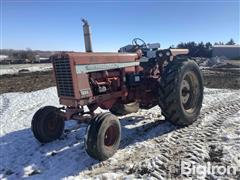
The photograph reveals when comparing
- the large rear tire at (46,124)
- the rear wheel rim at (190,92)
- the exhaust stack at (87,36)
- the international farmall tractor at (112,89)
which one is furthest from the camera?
the rear wheel rim at (190,92)

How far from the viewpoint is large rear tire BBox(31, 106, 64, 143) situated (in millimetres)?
6504

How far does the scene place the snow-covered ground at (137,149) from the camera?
4996 millimetres

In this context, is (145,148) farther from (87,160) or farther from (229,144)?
(229,144)

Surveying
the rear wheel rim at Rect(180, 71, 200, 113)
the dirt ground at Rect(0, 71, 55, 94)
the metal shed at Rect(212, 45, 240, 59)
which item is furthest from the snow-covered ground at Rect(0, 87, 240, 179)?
the metal shed at Rect(212, 45, 240, 59)

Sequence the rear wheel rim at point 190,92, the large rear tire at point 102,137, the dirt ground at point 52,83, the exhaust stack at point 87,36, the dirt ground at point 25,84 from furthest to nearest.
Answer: the dirt ground at point 25,84, the dirt ground at point 52,83, the rear wheel rim at point 190,92, the exhaust stack at point 87,36, the large rear tire at point 102,137

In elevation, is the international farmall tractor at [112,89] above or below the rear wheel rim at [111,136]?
Result: above

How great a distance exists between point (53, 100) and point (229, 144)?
7.27 metres

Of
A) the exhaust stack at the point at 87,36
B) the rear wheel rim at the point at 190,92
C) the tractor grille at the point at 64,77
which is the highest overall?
the exhaust stack at the point at 87,36

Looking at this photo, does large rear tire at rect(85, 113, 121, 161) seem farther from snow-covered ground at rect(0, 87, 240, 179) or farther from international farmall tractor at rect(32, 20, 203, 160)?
snow-covered ground at rect(0, 87, 240, 179)

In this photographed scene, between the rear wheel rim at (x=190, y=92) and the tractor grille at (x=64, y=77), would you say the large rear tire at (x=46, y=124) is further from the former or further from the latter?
the rear wheel rim at (x=190, y=92)

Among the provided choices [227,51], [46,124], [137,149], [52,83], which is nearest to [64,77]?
[46,124]

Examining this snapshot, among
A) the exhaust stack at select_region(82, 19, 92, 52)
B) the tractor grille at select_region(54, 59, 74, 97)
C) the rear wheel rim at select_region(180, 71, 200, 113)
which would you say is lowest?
the rear wheel rim at select_region(180, 71, 200, 113)

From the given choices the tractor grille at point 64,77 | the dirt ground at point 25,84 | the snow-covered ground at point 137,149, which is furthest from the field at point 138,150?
the dirt ground at point 25,84

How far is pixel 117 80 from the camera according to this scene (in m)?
6.70
